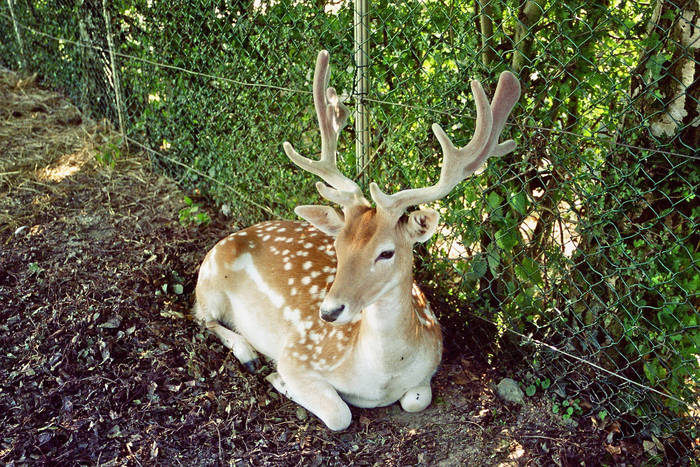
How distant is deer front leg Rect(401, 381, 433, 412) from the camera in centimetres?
279

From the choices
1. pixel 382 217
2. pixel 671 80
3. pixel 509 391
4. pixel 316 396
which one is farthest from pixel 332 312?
pixel 671 80

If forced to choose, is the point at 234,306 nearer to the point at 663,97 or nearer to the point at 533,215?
the point at 533,215

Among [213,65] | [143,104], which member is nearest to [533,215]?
[213,65]

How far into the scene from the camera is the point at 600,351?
2.70 m

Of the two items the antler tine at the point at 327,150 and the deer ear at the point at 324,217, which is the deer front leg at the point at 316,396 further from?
the antler tine at the point at 327,150

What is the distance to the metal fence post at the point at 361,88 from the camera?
3.02 meters

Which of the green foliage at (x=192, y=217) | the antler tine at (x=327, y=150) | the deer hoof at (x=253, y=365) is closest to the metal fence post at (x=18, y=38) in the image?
the green foliage at (x=192, y=217)

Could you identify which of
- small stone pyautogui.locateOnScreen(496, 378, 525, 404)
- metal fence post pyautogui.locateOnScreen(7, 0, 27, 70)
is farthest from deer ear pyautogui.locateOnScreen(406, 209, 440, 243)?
metal fence post pyautogui.locateOnScreen(7, 0, 27, 70)

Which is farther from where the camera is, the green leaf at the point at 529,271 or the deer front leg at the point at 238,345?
the deer front leg at the point at 238,345

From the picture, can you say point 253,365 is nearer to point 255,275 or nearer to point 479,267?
point 255,275

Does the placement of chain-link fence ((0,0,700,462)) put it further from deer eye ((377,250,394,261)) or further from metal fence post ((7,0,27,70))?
metal fence post ((7,0,27,70))

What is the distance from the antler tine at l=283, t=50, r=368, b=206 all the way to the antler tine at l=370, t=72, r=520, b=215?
0.18m

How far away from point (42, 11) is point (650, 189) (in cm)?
599

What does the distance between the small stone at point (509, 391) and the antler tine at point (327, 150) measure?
3.89 feet
